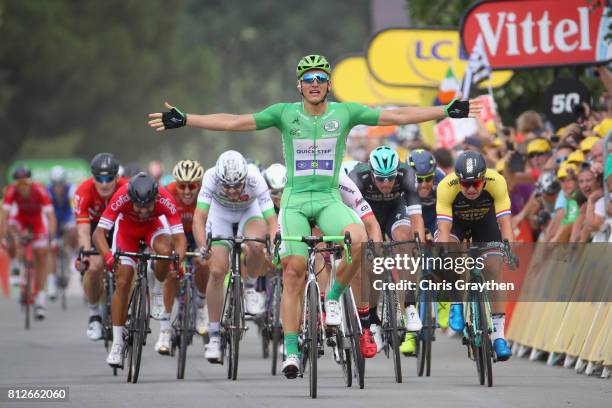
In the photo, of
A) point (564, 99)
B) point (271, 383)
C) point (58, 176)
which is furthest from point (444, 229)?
point (58, 176)

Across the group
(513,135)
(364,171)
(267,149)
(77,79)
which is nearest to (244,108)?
(267,149)

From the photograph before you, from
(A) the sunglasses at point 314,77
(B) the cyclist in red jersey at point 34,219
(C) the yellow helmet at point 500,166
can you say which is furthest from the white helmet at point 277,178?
(B) the cyclist in red jersey at point 34,219

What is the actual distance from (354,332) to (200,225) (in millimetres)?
2616

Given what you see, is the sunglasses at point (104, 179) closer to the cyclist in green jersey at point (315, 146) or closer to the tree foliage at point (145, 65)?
the cyclist in green jersey at point (315, 146)

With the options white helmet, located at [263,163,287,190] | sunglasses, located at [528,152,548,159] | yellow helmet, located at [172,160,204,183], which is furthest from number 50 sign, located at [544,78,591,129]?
yellow helmet, located at [172,160,204,183]

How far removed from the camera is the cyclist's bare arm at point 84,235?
1617 centimetres

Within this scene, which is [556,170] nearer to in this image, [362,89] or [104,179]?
[104,179]

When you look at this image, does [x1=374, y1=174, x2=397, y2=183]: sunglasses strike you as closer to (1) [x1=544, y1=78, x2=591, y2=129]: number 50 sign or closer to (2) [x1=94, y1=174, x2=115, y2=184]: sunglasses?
(2) [x1=94, y1=174, x2=115, y2=184]: sunglasses

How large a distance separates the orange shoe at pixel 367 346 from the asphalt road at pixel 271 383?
0.28 m

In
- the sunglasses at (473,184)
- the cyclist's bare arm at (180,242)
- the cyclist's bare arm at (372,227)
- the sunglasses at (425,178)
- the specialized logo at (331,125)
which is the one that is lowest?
the cyclist's bare arm at (180,242)

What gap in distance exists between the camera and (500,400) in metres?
12.8

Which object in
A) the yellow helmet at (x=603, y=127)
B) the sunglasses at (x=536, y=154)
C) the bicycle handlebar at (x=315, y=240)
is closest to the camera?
the bicycle handlebar at (x=315, y=240)

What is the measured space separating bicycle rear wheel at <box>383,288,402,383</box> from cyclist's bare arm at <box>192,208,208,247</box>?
1.74 m

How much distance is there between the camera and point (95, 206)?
17.1m
